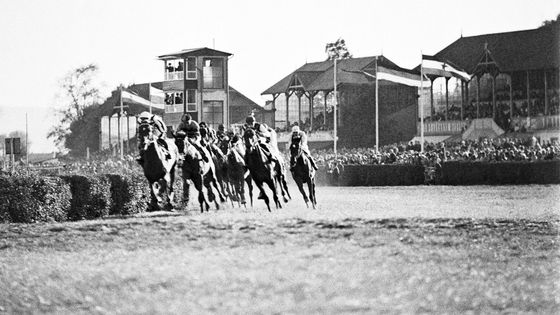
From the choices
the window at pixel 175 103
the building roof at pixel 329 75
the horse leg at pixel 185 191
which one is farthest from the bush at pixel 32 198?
the building roof at pixel 329 75

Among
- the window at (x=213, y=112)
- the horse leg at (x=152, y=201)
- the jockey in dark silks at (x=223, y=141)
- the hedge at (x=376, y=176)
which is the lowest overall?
the horse leg at (x=152, y=201)

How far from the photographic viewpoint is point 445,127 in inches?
1959

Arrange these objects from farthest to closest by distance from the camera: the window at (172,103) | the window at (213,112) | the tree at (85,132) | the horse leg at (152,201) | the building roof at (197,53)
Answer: the window at (213,112) → the window at (172,103) → the building roof at (197,53) → the tree at (85,132) → the horse leg at (152,201)

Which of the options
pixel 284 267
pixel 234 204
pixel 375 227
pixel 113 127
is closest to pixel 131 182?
pixel 234 204

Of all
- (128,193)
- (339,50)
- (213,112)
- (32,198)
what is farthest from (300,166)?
(339,50)

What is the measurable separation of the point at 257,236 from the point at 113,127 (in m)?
50.6

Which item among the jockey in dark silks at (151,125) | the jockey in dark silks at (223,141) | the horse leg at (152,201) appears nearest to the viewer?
the jockey in dark silks at (151,125)

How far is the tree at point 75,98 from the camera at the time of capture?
138 ft

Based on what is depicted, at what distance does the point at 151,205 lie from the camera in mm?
24609

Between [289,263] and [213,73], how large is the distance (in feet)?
139

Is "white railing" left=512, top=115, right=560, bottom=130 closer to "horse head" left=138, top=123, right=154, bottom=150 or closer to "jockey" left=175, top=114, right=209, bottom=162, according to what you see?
"jockey" left=175, top=114, right=209, bottom=162

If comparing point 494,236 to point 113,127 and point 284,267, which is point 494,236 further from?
point 113,127

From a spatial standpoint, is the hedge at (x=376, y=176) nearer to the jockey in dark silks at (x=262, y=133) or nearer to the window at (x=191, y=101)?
the window at (x=191, y=101)

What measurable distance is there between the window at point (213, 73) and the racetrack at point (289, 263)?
108 ft
